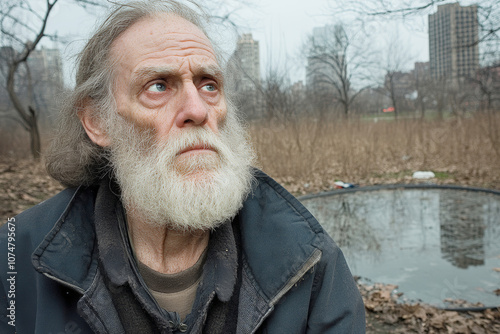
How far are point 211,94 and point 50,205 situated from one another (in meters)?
0.88

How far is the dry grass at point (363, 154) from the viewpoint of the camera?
998 centimetres

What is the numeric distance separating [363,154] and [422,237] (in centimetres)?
661

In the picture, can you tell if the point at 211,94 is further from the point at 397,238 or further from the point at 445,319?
the point at 397,238

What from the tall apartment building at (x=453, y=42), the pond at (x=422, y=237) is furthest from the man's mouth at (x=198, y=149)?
the tall apartment building at (x=453, y=42)

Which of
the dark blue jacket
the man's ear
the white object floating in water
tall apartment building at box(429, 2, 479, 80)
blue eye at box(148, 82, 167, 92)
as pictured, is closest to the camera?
the dark blue jacket

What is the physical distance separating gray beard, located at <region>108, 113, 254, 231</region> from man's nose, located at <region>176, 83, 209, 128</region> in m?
0.04

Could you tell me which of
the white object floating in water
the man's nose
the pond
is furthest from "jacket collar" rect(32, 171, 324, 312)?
the white object floating in water

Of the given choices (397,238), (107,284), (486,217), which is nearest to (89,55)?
(107,284)

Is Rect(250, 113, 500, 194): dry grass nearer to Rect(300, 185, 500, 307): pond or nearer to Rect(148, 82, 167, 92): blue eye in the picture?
Rect(300, 185, 500, 307): pond

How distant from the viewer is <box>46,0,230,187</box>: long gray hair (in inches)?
71.6

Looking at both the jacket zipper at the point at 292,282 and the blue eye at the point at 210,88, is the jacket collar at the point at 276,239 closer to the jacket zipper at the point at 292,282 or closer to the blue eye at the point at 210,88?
the jacket zipper at the point at 292,282

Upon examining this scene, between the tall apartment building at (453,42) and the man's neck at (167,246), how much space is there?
10.6 meters

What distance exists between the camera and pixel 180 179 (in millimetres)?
1565

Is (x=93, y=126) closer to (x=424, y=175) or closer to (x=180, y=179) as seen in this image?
(x=180, y=179)
